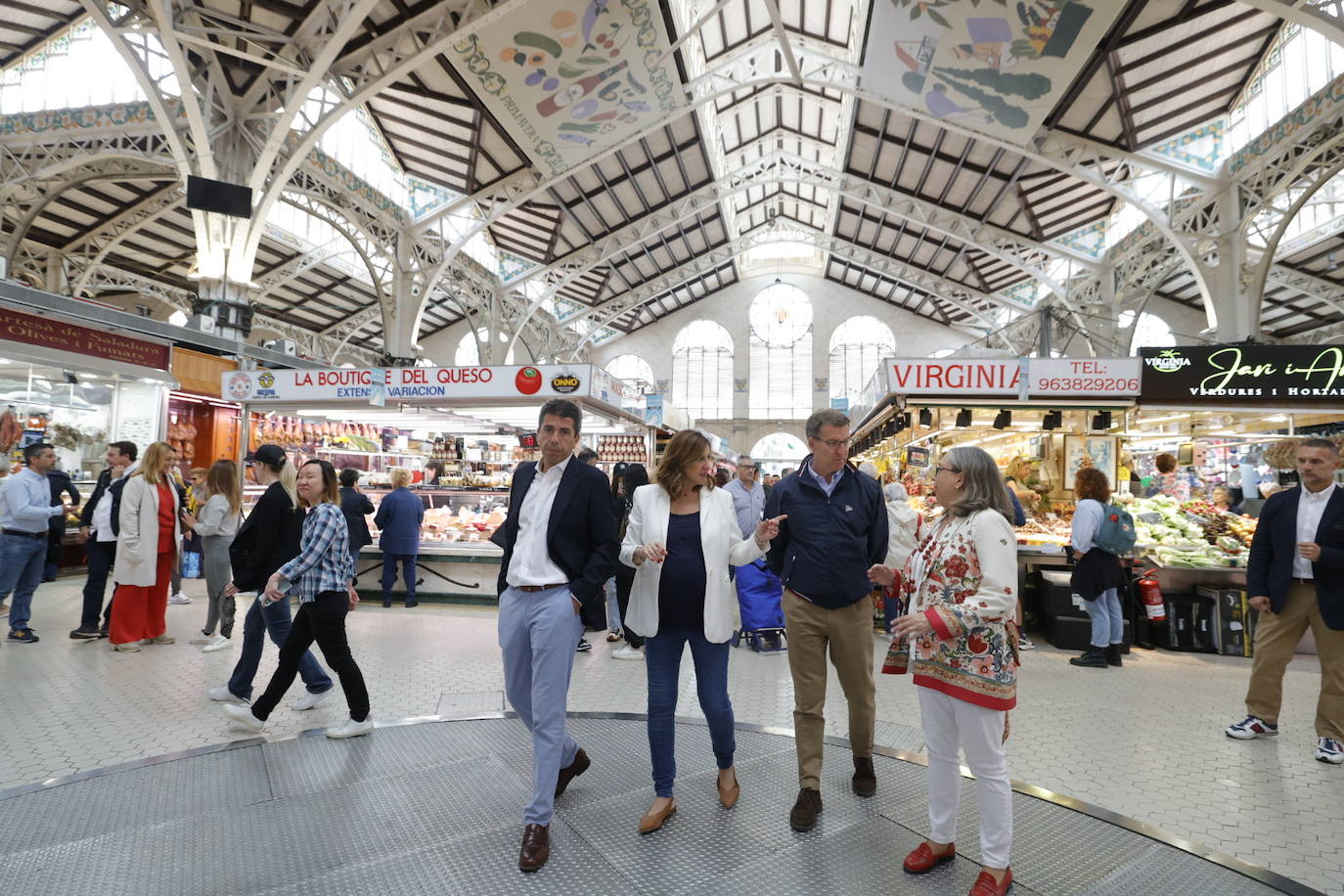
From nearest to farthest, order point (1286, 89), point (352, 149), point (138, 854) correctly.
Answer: point (138, 854)
point (1286, 89)
point (352, 149)

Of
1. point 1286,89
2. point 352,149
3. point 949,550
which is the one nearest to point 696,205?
point 352,149

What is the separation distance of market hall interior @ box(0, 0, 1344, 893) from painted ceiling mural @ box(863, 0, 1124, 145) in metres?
0.08

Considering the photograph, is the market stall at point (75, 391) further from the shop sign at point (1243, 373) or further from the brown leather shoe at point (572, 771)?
the shop sign at point (1243, 373)

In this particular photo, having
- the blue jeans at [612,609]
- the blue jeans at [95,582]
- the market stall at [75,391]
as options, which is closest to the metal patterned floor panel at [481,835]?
the blue jeans at [612,609]

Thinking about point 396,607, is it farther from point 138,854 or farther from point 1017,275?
point 1017,275

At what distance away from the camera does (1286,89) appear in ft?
35.3

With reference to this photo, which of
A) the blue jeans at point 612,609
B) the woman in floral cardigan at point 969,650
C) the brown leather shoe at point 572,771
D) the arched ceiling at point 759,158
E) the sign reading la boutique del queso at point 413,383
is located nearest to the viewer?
the woman in floral cardigan at point 969,650

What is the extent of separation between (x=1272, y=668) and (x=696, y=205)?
17.9 meters

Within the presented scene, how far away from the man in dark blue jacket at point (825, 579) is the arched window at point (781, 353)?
25868 millimetres

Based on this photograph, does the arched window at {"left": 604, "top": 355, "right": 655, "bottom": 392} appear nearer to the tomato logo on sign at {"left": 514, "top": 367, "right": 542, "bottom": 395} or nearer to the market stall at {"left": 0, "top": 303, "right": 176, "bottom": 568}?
the market stall at {"left": 0, "top": 303, "right": 176, "bottom": 568}

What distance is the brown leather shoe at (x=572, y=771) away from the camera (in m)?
2.80

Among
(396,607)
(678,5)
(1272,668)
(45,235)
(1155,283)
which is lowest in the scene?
(396,607)

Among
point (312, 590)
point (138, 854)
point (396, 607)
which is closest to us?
point (138, 854)

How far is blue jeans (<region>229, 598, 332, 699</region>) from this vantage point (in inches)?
144
